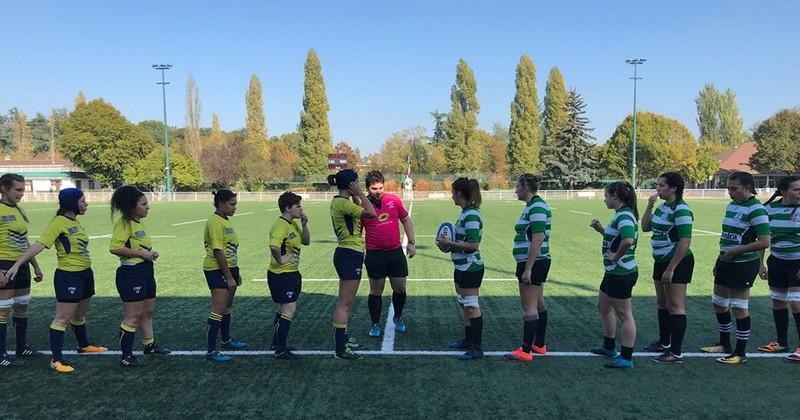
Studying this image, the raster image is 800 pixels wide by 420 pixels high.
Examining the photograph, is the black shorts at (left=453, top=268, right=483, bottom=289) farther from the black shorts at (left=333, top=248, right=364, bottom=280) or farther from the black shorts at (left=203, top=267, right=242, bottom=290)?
the black shorts at (left=203, top=267, right=242, bottom=290)

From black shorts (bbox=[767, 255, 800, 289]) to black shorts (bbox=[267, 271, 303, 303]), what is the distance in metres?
4.70

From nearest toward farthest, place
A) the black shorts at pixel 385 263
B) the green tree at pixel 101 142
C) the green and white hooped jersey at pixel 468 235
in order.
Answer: the green and white hooped jersey at pixel 468 235 < the black shorts at pixel 385 263 < the green tree at pixel 101 142

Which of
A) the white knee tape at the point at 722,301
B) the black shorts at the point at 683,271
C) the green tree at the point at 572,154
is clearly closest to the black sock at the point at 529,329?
the black shorts at the point at 683,271

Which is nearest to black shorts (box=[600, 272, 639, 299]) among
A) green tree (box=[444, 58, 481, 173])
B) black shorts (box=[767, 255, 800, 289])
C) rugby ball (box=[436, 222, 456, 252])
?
rugby ball (box=[436, 222, 456, 252])

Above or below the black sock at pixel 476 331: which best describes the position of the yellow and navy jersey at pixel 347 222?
above

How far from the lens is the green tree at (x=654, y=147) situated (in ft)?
181

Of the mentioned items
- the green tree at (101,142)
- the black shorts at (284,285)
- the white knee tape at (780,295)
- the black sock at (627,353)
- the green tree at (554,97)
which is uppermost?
the green tree at (554,97)

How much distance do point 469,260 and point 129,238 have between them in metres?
3.23

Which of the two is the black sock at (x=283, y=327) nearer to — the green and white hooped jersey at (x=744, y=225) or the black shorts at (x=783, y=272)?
the green and white hooped jersey at (x=744, y=225)

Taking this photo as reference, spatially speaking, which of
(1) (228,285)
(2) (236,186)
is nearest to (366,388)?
(1) (228,285)

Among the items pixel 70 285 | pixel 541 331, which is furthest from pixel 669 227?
pixel 70 285

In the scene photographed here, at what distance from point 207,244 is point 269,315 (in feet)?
6.74

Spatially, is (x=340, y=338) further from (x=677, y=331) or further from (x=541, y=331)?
(x=677, y=331)

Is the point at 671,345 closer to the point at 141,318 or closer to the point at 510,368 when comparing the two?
the point at 510,368
